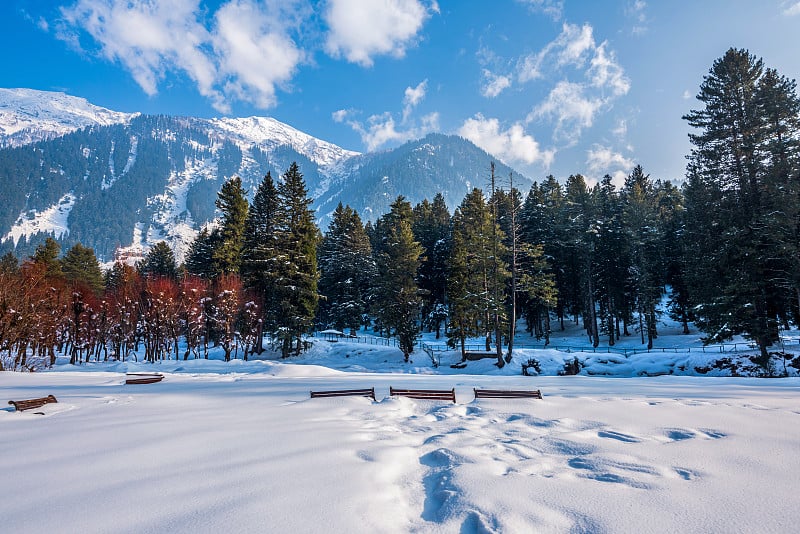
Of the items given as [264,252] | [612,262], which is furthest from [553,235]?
[264,252]

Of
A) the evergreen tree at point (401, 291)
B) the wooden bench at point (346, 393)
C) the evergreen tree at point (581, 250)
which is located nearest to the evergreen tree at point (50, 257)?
the evergreen tree at point (401, 291)

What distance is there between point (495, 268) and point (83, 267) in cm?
6443

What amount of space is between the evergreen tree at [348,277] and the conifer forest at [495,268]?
20 cm

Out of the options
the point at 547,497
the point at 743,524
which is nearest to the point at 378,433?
the point at 547,497

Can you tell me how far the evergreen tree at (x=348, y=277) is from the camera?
153 ft

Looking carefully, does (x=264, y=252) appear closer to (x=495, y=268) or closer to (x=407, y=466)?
(x=495, y=268)

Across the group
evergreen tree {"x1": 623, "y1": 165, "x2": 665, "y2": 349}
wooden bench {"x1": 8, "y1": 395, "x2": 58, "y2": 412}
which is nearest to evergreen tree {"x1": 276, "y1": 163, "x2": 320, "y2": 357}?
wooden bench {"x1": 8, "y1": 395, "x2": 58, "y2": 412}

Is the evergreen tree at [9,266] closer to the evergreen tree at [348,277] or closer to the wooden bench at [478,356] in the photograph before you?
the evergreen tree at [348,277]

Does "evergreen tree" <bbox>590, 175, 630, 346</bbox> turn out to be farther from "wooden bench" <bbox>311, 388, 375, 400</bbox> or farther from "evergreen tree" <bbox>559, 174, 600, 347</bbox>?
"wooden bench" <bbox>311, 388, 375, 400</bbox>

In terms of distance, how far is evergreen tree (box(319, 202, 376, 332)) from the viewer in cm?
4650

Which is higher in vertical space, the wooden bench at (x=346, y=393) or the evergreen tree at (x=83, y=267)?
the evergreen tree at (x=83, y=267)

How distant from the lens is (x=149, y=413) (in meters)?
11.6

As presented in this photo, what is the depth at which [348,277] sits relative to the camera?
47.7 meters

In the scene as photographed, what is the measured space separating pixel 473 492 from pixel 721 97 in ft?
102
